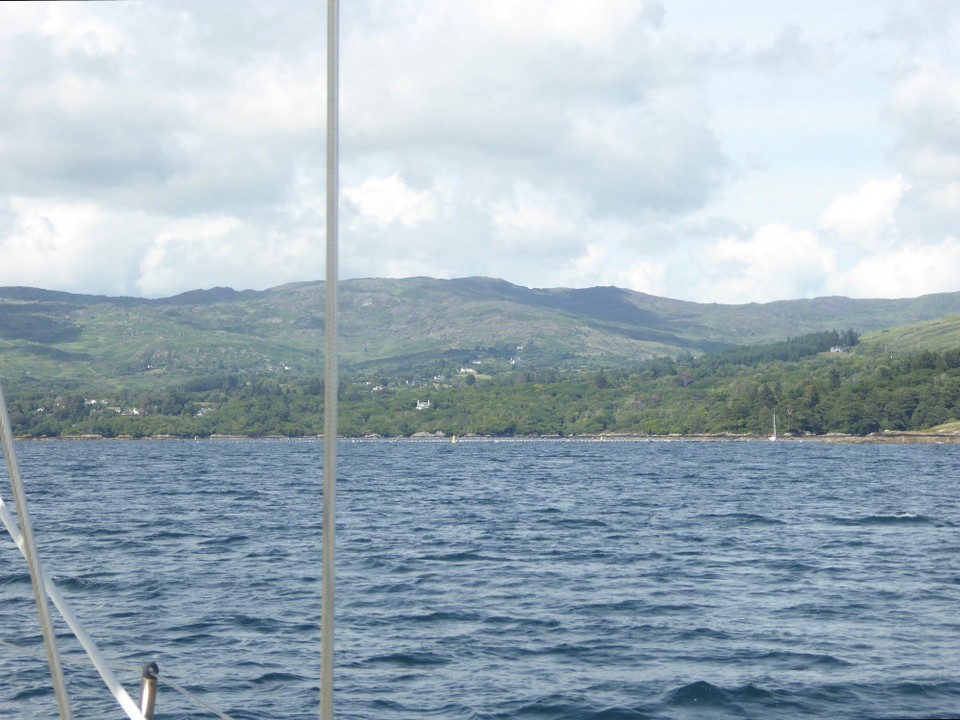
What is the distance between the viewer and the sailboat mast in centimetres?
791

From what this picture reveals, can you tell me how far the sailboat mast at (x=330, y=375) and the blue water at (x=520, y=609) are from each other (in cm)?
1229

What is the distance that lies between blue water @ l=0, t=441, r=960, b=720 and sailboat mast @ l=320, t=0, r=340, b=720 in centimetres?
1229

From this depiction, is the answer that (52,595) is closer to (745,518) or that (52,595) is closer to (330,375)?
(330,375)

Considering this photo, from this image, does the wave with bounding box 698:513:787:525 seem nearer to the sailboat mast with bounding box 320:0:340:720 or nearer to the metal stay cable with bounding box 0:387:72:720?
the sailboat mast with bounding box 320:0:340:720

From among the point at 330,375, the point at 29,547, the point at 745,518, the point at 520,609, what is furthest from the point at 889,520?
the point at 29,547

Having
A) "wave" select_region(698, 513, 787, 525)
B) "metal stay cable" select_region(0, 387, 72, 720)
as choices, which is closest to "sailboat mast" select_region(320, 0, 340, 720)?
"metal stay cable" select_region(0, 387, 72, 720)

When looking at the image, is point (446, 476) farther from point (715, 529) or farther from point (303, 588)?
point (303, 588)

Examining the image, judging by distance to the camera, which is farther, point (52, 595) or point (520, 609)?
point (520, 609)

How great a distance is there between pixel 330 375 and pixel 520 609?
21.8 meters

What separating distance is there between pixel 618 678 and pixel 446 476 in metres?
79.6

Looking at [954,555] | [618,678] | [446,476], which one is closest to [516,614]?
[618,678]

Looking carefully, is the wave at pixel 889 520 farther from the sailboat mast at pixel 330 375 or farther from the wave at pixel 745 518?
the sailboat mast at pixel 330 375

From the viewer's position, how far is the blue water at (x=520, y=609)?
2070 centimetres

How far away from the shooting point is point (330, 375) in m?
7.99
